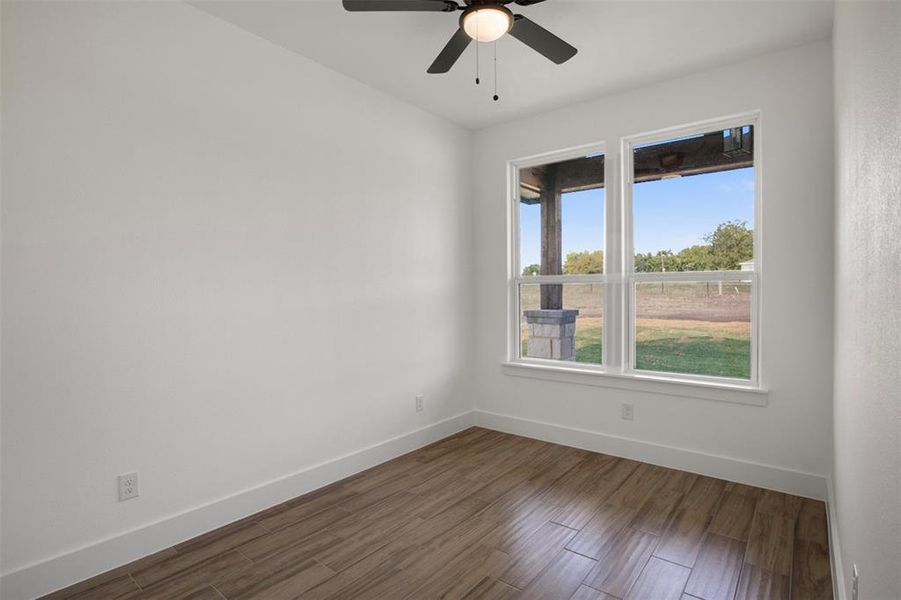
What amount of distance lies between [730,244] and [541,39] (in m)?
1.98

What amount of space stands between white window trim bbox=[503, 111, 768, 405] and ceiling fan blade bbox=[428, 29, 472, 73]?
1670 millimetres

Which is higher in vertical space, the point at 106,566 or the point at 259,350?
the point at 259,350

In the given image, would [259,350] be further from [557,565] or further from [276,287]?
[557,565]

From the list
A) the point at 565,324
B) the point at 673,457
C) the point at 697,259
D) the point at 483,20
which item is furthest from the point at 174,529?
the point at 697,259

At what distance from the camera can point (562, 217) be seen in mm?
4031

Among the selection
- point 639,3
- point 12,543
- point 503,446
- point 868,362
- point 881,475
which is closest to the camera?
point 881,475

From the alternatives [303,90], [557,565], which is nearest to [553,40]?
[303,90]

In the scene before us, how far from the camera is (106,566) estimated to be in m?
2.17

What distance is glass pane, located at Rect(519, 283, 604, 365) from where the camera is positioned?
3.83 meters

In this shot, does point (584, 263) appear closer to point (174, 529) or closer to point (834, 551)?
point (834, 551)

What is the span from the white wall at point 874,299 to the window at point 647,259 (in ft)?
5.21

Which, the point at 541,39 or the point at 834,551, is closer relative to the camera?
the point at 834,551

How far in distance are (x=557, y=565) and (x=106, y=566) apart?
2.13 meters

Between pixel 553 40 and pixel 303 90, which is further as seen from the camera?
pixel 303 90
